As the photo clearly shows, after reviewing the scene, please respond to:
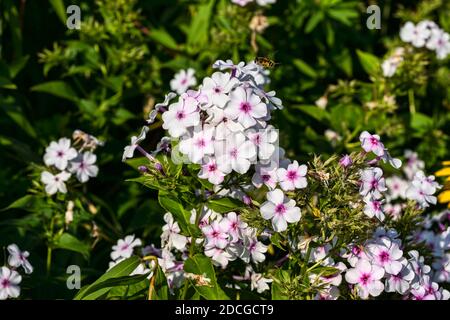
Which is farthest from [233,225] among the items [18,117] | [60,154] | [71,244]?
[18,117]

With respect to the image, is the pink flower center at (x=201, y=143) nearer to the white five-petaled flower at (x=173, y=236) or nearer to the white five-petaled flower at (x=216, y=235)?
the white five-petaled flower at (x=216, y=235)

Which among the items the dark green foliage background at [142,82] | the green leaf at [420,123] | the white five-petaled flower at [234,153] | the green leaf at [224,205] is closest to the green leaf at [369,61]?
the dark green foliage background at [142,82]

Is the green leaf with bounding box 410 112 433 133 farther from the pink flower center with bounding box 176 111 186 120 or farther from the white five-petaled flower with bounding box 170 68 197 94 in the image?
the pink flower center with bounding box 176 111 186 120

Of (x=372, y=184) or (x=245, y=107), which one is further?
(x=372, y=184)

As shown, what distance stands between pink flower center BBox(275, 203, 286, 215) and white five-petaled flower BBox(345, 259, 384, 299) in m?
0.31

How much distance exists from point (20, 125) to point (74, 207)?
28.3 inches

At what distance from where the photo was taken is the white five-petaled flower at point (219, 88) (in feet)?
7.59

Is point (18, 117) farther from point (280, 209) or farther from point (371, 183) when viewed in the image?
point (371, 183)

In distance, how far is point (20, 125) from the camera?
148 inches

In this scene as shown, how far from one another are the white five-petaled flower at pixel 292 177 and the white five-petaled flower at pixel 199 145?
24 cm

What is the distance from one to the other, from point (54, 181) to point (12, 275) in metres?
0.52

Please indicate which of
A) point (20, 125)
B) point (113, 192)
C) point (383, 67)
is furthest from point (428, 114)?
point (20, 125)

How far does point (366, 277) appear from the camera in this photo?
2.48 metres

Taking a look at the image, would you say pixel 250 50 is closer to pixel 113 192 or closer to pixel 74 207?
pixel 113 192
